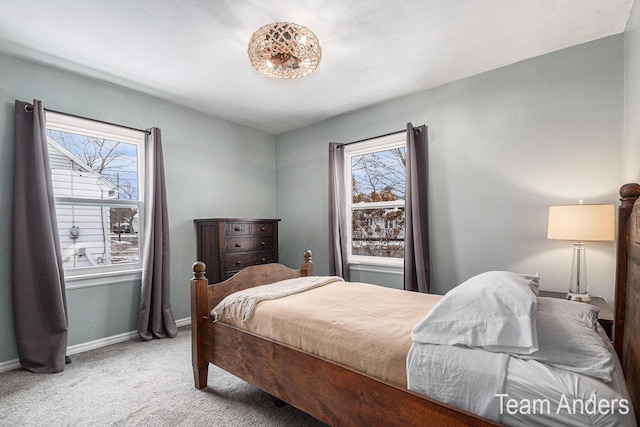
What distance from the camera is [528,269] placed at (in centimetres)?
249

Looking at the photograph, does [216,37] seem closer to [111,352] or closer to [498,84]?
[498,84]

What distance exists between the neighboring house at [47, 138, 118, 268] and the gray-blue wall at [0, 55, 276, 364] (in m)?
0.30

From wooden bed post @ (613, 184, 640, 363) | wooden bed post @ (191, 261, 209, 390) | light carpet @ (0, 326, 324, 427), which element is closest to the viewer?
wooden bed post @ (613, 184, 640, 363)

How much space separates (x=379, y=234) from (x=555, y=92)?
80.9 inches

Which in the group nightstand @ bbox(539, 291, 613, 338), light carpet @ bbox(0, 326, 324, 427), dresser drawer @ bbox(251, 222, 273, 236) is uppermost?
dresser drawer @ bbox(251, 222, 273, 236)

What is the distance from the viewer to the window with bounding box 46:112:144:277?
2705mm

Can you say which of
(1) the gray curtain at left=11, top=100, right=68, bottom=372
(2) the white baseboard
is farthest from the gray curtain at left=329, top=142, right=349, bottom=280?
(1) the gray curtain at left=11, top=100, right=68, bottom=372

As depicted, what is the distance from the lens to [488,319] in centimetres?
109

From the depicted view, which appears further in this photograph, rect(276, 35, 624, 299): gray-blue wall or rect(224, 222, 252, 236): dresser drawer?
rect(224, 222, 252, 236): dresser drawer

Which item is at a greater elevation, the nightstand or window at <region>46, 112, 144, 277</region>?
window at <region>46, 112, 144, 277</region>

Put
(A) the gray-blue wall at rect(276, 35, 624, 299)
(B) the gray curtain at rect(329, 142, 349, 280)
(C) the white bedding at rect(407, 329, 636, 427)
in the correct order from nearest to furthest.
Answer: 1. (C) the white bedding at rect(407, 329, 636, 427)
2. (A) the gray-blue wall at rect(276, 35, 624, 299)
3. (B) the gray curtain at rect(329, 142, 349, 280)

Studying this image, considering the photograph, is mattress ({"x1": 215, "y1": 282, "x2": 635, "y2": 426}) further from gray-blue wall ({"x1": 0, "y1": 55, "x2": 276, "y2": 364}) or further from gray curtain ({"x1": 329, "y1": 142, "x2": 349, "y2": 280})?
gray-blue wall ({"x1": 0, "y1": 55, "x2": 276, "y2": 364})

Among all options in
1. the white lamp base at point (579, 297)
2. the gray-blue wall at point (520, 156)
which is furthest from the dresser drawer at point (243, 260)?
the white lamp base at point (579, 297)

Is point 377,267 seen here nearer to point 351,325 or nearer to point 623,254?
point 351,325
